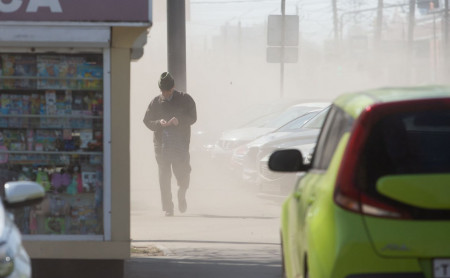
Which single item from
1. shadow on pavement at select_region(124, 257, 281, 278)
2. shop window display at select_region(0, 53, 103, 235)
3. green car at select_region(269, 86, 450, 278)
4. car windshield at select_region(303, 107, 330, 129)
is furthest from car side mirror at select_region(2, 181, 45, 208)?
Result: car windshield at select_region(303, 107, 330, 129)

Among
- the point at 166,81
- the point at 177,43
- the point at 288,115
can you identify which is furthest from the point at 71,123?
the point at 288,115

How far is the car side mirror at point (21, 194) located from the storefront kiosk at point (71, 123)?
2.89 metres

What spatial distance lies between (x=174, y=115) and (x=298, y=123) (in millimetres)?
4650

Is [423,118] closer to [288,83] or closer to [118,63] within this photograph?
[118,63]

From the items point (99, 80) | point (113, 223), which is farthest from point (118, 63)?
point (113, 223)

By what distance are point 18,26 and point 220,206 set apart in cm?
937

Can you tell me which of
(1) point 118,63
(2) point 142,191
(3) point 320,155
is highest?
(1) point 118,63

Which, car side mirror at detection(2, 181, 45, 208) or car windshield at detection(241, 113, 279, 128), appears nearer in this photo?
car side mirror at detection(2, 181, 45, 208)

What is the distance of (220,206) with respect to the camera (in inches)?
718

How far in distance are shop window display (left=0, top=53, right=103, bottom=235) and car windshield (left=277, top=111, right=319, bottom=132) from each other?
397 inches

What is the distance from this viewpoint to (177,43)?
1593 centimetres

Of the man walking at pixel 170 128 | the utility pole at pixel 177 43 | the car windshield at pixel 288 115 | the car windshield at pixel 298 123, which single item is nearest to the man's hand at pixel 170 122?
the man walking at pixel 170 128

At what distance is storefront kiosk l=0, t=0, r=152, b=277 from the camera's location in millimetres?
9156

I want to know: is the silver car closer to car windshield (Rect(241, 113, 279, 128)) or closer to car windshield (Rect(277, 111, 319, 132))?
car windshield (Rect(277, 111, 319, 132))
